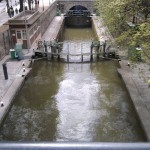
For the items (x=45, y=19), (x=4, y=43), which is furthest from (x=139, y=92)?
(x=45, y=19)

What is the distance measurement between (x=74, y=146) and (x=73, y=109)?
1110cm

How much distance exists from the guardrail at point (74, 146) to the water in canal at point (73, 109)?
842 centimetres

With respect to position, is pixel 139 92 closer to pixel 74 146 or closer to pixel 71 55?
pixel 71 55

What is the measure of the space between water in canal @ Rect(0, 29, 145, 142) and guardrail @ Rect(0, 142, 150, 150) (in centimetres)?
842

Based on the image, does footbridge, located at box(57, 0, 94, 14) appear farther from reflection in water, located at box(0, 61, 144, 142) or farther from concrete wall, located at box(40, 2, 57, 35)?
reflection in water, located at box(0, 61, 144, 142)

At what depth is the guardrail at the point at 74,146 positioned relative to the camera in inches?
95.0

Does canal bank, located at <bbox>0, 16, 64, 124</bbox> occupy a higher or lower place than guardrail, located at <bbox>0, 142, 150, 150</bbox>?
lower

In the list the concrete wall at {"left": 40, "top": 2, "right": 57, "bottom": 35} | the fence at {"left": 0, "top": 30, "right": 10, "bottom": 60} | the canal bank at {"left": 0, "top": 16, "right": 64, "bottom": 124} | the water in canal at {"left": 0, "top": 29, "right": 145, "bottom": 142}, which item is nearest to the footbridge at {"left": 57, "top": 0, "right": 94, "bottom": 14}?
the concrete wall at {"left": 40, "top": 2, "right": 57, "bottom": 35}

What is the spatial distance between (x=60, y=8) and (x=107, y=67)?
30.6m

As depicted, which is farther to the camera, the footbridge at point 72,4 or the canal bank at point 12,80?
the footbridge at point 72,4

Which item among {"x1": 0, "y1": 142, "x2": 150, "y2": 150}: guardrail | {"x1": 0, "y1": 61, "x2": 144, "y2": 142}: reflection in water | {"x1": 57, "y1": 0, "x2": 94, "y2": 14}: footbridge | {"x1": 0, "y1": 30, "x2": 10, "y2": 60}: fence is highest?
{"x1": 0, "y1": 142, "x2": 150, "y2": 150}: guardrail

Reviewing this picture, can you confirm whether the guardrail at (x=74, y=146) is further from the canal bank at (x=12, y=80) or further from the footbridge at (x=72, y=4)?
the footbridge at (x=72, y=4)

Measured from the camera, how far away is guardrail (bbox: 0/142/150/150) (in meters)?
2.41

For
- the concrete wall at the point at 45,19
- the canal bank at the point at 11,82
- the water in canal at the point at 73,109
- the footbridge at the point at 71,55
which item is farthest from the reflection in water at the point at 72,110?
the concrete wall at the point at 45,19
